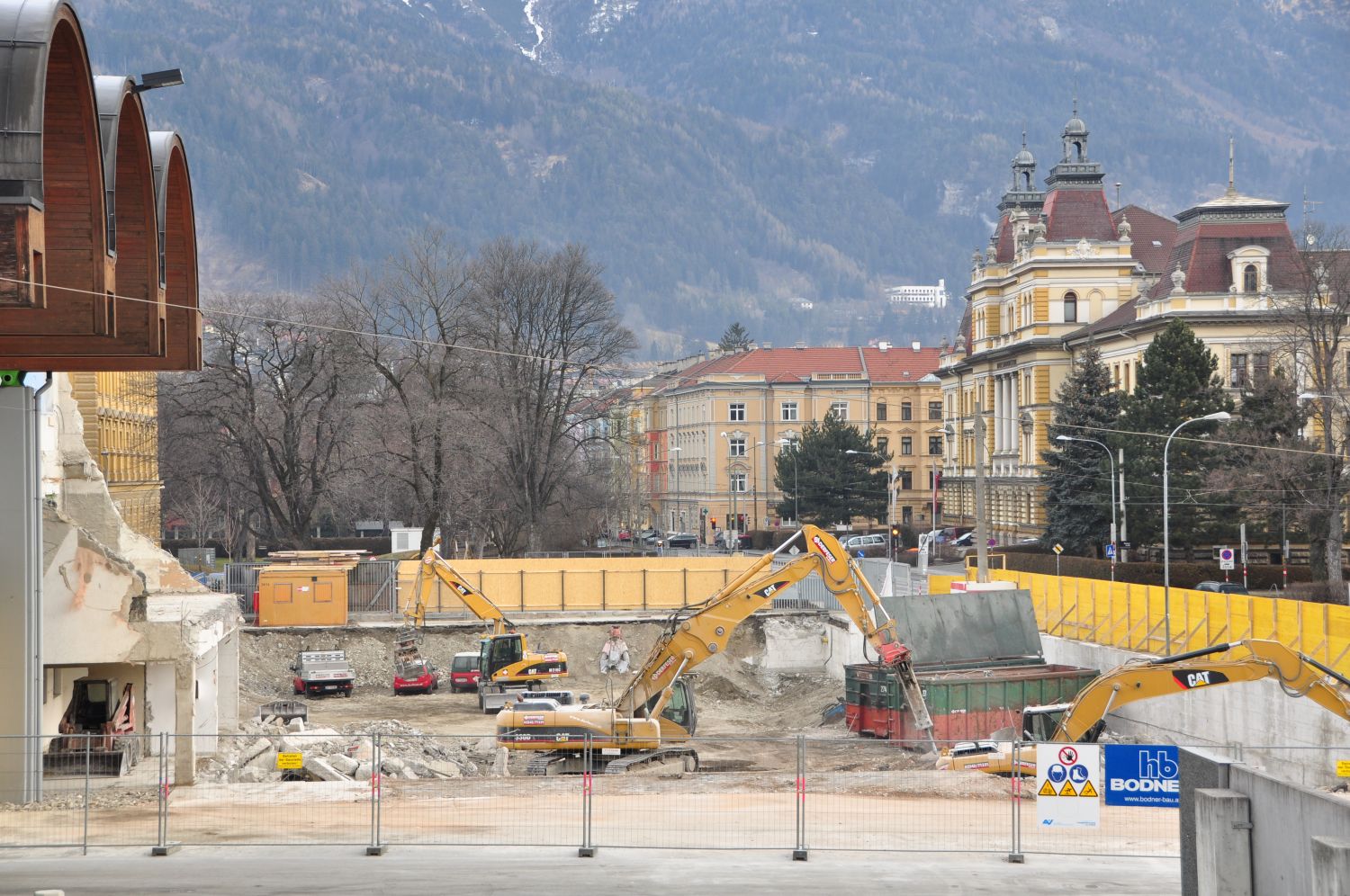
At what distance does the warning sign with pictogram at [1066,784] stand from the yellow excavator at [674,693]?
39.1 ft

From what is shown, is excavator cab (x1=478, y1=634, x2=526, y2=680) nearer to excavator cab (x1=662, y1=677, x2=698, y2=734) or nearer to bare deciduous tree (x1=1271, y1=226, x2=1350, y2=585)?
excavator cab (x1=662, y1=677, x2=698, y2=734)

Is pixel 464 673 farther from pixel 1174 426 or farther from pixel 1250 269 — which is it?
pixel 1250 269

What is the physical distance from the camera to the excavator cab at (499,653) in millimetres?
45094

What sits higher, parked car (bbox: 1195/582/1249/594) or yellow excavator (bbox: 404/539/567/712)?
parked car (bbox: 1195/582/1249/594)

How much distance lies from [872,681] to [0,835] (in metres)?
20.1

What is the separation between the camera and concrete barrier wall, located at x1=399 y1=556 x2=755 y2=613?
58.6 m

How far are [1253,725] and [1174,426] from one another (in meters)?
34.9

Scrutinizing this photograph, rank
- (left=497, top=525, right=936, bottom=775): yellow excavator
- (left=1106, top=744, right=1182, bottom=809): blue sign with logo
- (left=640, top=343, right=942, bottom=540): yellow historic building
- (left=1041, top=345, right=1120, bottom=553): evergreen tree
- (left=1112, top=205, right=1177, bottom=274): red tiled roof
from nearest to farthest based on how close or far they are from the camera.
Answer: (left=1106, top=744, right=1182, bottom=809): blue sign with logo, (left=497, top=525, right=936, bottom=775): yellow excavator, (left=1041, top=345, right=1120, bottom=553): evergreen tree, (left=1112, top=205, right=1177, bottom=274): red tiled roof, (left=640, top=343, right=942, bottom=540): yellow historic building

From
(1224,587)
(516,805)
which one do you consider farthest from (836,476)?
(516,805)

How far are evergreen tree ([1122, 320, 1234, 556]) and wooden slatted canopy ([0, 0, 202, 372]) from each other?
158 ft

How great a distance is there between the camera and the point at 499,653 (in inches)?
1780

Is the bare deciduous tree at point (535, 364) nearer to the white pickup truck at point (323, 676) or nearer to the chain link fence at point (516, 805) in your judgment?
the white pickup truck at point (323, 676)

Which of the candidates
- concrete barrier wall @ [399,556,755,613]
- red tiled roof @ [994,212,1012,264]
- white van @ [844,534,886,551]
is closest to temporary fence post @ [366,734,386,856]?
concrete barrier wall @ [399,556,755,613]

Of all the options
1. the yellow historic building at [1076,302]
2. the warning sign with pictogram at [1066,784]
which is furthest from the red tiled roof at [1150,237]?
the warning sign with pictogram at [1066,784]
